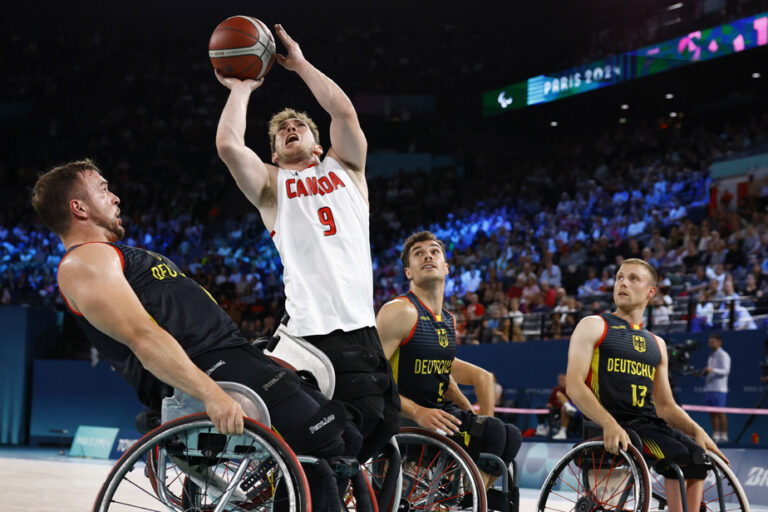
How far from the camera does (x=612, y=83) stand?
69.2ft

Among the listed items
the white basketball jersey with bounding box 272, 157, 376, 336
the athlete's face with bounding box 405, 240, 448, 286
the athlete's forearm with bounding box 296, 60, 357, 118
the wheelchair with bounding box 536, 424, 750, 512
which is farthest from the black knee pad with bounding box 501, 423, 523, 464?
the athlete's forearm with bounding box 296, 60, 357, 118

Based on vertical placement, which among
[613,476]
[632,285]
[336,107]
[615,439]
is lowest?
[613,476]

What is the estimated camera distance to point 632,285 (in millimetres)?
5051

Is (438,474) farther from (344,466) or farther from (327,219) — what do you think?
(327,219)

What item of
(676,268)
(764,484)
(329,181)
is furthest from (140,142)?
(329,181)

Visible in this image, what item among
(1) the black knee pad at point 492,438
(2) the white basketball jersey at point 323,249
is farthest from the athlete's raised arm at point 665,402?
(2) the white basketball jersey at point 323,249

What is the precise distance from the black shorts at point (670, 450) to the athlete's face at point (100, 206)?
2982mm

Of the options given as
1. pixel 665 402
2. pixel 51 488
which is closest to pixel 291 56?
pixel 665 402

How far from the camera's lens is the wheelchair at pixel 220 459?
2740 mm

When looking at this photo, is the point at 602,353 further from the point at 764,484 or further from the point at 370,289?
the point at 764,484

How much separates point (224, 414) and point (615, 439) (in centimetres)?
242

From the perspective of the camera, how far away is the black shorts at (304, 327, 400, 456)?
11.0 ft

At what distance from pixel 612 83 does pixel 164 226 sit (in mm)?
11649

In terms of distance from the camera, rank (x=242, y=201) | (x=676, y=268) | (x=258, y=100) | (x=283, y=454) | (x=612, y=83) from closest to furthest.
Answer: (x=283, y=454), (x=676, y=268), (x=612, y=83), (x=242, y=201), (x=258, y=100)
